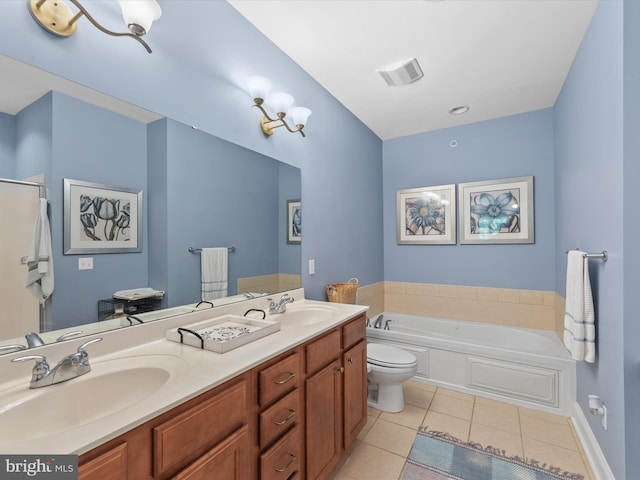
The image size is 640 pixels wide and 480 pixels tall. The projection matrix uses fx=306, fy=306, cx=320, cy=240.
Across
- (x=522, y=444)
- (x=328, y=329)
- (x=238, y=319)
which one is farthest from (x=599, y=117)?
(x=238, y=319)

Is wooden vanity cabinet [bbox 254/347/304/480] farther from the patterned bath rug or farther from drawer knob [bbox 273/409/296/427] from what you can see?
the patterned bath rug

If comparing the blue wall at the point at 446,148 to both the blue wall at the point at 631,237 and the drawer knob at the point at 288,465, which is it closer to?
the blue wall at the point at 631,237

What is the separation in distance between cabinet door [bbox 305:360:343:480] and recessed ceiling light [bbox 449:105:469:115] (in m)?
2.64

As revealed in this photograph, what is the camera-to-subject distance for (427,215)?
138 inches

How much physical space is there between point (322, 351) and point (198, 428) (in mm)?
743

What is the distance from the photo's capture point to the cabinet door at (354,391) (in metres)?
1.73

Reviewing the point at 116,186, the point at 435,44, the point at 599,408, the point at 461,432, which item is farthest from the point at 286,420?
the point at 435,44

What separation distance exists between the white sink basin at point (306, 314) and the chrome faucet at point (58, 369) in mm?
1040

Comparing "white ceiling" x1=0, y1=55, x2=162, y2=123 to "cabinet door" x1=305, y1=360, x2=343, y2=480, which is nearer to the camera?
"white ceiling" x1=0, y1=55, x2=162, y2=123

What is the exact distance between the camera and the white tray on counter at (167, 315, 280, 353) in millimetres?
1210

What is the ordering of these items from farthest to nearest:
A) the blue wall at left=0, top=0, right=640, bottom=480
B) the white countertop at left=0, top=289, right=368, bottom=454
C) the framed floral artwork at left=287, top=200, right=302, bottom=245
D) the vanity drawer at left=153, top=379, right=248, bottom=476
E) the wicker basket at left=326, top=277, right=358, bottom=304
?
1. the wicker basket at left=326, top=277, right=358, bottom=304
2. the framed floral artwork at left=287, top=200, right=302, bottom=245
3. the blue wall at left=0, top=0, right=640, bottom=480
4. the vanity drawer at left=153, top=379, right=248, bottom=476
5. the white countertop at left=0, top=289, right=368, bottom=454

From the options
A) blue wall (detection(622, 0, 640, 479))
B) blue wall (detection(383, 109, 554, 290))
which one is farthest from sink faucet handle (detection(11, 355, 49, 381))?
blue wall (detection(383, 109, 554, 290))

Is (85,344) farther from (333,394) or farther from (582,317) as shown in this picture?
(582,317)

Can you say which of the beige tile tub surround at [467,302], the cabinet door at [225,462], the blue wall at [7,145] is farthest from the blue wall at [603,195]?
the blue wall at [7,145]
